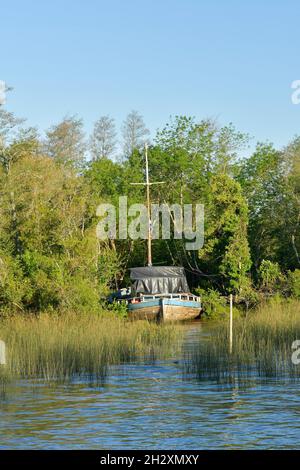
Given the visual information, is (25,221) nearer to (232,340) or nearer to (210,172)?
(232,340)

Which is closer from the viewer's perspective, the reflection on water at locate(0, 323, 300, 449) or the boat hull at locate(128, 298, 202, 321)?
the reflection on water at locate(0, 323, 300, 449)

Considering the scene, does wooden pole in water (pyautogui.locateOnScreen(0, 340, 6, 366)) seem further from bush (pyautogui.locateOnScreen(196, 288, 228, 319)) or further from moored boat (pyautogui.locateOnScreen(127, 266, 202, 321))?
bush (pyautogui.locateOnScreen(196, 288, 228, 319))

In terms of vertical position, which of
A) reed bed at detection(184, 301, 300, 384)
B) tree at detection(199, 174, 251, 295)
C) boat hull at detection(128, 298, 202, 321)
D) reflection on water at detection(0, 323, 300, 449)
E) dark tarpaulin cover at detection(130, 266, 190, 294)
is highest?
tree at detection(199, 174, 251, 295)

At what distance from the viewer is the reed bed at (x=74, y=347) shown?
79.1ft

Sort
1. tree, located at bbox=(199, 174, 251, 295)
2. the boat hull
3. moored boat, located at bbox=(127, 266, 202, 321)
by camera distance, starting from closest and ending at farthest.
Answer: the boat hull, moored boat, located at bbox=(127, 266, 202, 321), tree, located at bbox=(199, 174, 251, 295)

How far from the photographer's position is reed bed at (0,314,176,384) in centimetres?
2411


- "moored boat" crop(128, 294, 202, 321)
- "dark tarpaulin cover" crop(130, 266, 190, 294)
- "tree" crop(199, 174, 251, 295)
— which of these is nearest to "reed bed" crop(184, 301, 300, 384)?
"moored boat" crop(128, 294, 202, 321)

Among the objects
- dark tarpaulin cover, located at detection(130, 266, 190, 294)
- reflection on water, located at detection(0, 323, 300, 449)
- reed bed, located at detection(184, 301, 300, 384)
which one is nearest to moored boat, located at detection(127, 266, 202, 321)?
dark tarpaulin cover, located at detection(130, 266, 190, 294)

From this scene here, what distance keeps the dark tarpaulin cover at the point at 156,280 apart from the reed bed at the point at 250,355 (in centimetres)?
2010

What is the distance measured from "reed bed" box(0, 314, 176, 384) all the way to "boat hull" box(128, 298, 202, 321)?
54.0ft

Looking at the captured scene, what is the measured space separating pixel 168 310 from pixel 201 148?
61.7ft

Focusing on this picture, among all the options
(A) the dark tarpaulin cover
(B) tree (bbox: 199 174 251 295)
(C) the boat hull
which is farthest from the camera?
(B) tree (bbox: 199 174 251 295)

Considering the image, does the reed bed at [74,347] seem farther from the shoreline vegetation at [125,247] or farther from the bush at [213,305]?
the bush at [213,305]

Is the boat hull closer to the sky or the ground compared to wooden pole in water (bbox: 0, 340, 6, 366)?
closer to the sky
